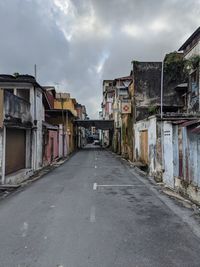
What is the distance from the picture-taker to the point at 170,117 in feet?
57.3

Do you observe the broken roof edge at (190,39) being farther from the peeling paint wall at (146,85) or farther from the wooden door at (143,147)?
the wooden door at (143,147)

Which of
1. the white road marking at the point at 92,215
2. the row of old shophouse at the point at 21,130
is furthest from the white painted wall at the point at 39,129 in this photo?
the white road marking at the point at 92,215

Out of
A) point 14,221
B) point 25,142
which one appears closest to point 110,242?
point 14,221

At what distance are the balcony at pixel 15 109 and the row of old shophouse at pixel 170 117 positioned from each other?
7.71m

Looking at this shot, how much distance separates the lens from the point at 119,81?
1793 inches

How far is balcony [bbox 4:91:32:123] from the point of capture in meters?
15.0

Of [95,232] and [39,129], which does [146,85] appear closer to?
[39,129]

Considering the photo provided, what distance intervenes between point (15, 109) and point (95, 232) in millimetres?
11095

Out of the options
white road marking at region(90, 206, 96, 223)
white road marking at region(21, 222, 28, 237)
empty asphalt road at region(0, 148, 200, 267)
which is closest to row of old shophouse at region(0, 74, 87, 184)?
empty asphalt road at region(0, 148, 200, 267)

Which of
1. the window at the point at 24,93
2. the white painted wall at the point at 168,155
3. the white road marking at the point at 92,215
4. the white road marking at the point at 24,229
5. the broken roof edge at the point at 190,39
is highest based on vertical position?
the broken roof edge at the point at 190,39

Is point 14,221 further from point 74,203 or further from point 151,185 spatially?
point 151,185

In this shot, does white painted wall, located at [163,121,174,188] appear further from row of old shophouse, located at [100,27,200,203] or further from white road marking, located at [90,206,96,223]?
white road marking, located at [90,206,96,223]

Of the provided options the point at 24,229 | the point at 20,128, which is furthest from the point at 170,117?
the point at 24,229

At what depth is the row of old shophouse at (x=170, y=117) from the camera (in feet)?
36.7
